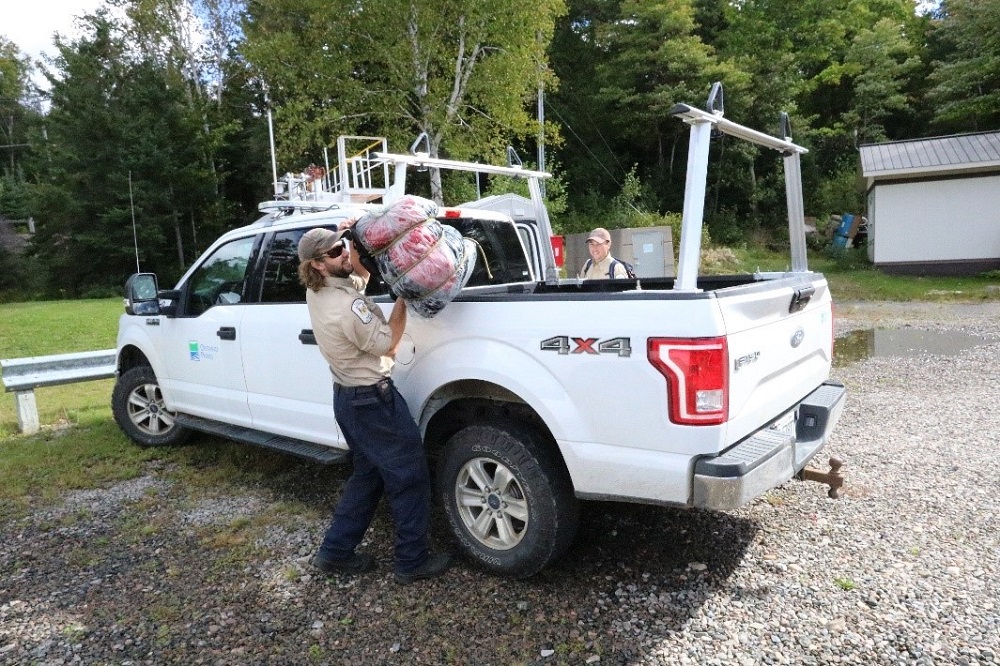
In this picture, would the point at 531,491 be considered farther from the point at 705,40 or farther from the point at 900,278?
the point at 705,40

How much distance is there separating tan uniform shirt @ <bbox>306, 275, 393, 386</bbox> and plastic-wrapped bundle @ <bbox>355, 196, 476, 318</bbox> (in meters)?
0.20

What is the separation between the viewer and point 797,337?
11.8ft

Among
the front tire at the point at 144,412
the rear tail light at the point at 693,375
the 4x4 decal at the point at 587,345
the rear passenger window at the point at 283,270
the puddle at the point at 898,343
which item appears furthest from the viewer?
the puddle at the point at 898,343

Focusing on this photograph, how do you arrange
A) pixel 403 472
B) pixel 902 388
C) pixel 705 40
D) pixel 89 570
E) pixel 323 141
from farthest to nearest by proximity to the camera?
pixel 705 40 → pixel 323 141 → pixel 902 388 → pixel 89 570 → pixel 403 472

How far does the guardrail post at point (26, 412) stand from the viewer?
6.80m

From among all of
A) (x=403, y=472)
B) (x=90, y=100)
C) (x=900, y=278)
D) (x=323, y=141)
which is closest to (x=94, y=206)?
(x=90, y=100)

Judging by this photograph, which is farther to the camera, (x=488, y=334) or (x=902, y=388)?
(x=902, y=388)

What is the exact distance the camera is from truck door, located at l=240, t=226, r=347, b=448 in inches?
166

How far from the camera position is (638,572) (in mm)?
3574

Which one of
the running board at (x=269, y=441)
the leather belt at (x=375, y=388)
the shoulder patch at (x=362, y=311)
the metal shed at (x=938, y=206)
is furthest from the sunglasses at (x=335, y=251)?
the metal shed at (x=938, y=206)

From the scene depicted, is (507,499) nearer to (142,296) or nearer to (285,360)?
(285,360)

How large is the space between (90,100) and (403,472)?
118 feet

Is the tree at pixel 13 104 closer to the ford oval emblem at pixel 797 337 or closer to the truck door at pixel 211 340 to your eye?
the truck door at pixel 211 340

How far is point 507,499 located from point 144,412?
13.1 feet
